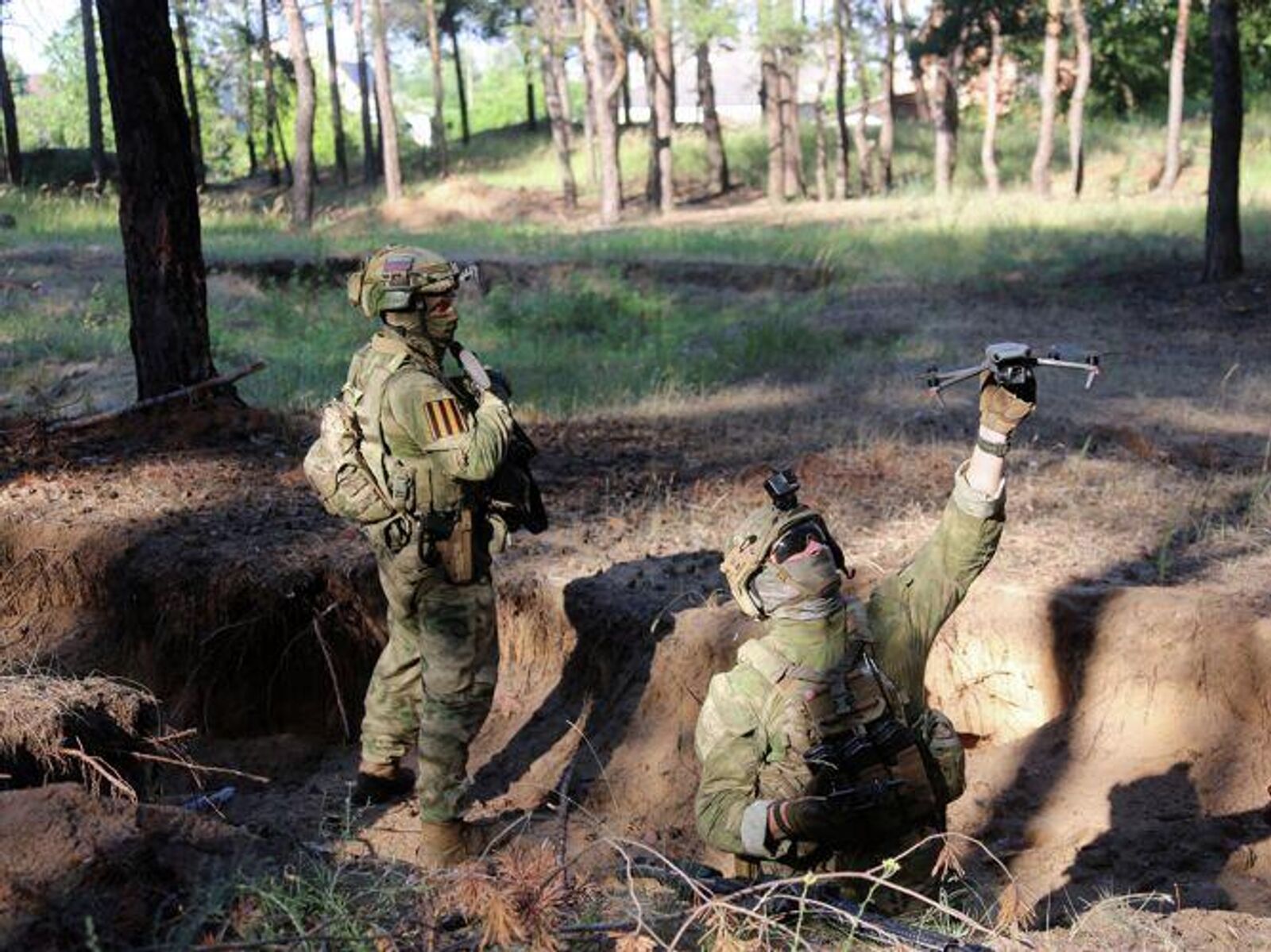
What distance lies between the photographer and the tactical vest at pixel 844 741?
10.5 ft

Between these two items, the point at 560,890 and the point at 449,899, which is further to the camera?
the point at 449,899

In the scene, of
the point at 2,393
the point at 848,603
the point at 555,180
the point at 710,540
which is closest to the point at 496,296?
the point at 2,393

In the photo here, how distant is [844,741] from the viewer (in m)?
3.23

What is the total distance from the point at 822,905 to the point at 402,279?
3017 mm

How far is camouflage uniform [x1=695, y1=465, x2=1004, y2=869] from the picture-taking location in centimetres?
325

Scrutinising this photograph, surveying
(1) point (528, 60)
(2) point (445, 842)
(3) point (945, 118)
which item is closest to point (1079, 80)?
(3) point (945, 118)

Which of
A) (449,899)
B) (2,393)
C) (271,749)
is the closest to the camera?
(449,899)

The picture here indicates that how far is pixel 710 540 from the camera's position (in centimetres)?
721

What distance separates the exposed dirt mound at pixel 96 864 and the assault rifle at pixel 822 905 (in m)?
0.99

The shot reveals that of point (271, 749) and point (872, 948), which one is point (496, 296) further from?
point (872, 948)

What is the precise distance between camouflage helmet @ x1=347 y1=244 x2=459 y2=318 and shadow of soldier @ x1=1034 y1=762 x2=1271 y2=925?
307 cm

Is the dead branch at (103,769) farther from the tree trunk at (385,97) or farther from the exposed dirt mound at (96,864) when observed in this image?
the tree trunk at (385,97)

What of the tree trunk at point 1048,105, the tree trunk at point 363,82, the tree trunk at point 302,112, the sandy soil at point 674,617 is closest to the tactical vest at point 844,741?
the sandy soil at point 674,617

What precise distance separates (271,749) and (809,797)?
14.0 ft
